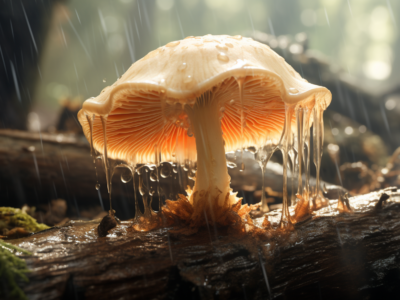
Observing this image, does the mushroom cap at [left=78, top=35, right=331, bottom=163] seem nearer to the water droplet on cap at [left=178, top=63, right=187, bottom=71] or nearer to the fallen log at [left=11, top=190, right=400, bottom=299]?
the water droplet on cap at [left=178, top=63, right=187, bottom=71]

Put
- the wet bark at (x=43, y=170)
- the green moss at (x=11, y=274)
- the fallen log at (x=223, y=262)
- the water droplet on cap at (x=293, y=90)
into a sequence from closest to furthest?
the green moss at (x=11, y=274) < the fallen log at (x=223, y=262) < the water droplet on cap at (x=293, y=90) < the wet bark at (x=43, y=170)

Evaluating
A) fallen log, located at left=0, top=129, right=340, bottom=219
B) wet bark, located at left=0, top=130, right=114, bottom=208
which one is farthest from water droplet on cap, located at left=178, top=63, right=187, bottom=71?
wet bark, located at left=0, top=130, right=114, bottom=208

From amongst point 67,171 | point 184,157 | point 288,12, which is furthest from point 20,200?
point 288,12

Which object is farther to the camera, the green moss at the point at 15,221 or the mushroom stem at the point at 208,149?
the green moss at the point at 15,221

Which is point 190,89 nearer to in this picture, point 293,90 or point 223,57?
point 223,57

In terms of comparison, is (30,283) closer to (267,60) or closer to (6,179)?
(267,60)

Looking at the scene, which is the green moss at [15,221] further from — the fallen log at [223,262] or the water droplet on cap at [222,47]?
the water droplet on cap at [222,47]

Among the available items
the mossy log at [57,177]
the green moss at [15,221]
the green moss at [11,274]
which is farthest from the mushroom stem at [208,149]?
the green moss at [15,221]
